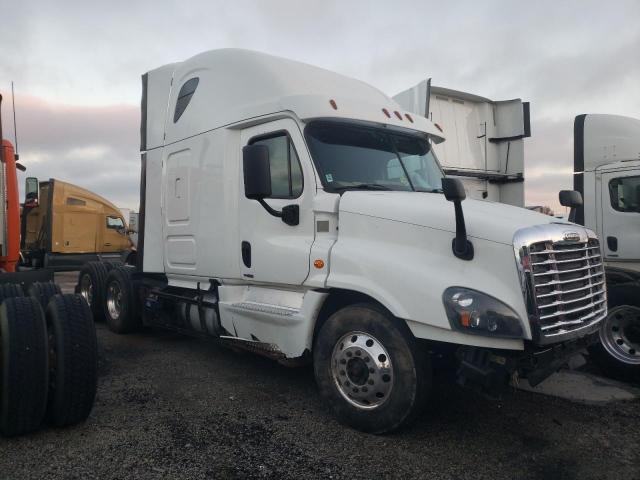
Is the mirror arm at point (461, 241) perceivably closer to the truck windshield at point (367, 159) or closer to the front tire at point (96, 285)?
the truck windshield at point (367, 159)

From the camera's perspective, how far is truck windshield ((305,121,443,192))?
14.2ft

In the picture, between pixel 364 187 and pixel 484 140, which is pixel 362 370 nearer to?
pixel 364 187

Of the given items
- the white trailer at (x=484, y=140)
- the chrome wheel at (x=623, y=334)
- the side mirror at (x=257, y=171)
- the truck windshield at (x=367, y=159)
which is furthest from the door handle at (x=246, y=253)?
the white trailer at (x=484, y=140)

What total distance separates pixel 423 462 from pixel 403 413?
338 millimetres

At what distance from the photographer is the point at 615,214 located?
6.32 metres

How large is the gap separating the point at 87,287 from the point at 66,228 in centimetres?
770

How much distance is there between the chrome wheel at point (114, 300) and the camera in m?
7.45

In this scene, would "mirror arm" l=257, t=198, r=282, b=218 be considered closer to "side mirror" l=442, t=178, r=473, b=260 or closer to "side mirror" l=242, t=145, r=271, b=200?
"side mirror" l=242, t=145, r=271, b=200

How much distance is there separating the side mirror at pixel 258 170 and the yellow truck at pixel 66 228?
1125 cm

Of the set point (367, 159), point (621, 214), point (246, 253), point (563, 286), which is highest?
point (367, 159)

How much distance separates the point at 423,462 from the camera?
337 cm

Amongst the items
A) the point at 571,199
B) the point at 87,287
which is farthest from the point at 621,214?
the point at 87,287

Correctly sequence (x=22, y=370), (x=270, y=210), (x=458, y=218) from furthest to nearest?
(x=270, y=210) < (x=22, y=370) < (x=458, y=218)

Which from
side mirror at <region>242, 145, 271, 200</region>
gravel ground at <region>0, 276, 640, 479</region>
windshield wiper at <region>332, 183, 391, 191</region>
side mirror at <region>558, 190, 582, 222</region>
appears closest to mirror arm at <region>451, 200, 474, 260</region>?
windshield wiper at <region>332, 183, 391, 191</region>
